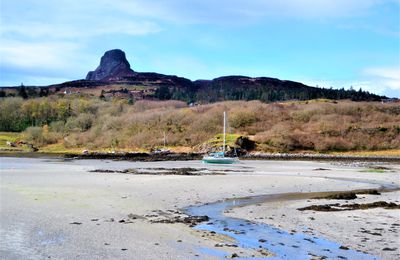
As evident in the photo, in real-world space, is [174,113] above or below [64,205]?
above

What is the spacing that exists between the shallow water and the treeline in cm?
8600

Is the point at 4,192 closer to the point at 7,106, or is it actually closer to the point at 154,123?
the point at 154,123

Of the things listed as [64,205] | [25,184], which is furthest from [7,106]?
[64,205]

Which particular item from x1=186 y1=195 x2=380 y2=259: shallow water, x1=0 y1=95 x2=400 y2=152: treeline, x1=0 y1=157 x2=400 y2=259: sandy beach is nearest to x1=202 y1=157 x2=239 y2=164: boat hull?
x1=0 y1=157 x2=400 y2=259: sandy beach

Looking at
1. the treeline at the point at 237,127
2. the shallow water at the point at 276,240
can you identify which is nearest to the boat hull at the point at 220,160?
the treeline at the point at 237,127

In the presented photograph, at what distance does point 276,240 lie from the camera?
15055 millimetres

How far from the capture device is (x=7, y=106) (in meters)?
173

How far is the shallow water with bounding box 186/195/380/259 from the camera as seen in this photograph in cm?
1323

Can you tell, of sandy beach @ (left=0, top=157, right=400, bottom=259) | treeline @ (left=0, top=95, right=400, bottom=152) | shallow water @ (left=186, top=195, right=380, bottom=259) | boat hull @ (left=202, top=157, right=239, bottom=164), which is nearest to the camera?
shallow water @ (left=186, top=195, right=380, bottom=259)

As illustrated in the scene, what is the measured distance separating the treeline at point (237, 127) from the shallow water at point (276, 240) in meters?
86.0

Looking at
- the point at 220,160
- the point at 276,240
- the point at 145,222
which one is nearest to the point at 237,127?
the point at 220,160

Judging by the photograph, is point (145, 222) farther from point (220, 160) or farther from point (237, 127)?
point (237, 127)

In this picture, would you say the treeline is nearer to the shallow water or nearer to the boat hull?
the boat hull

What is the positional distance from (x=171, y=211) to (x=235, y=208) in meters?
3.28
